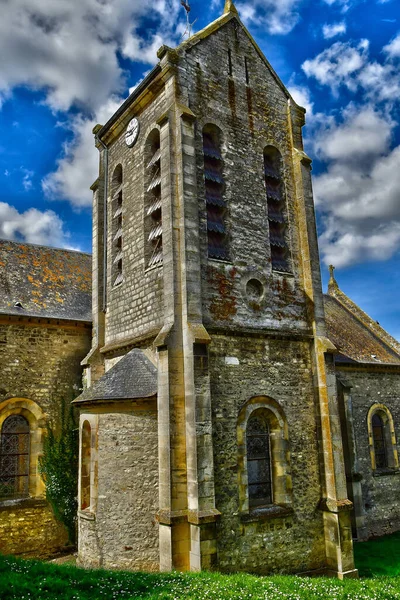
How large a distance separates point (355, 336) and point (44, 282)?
13137mm

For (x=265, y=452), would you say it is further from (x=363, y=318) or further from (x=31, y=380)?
(x=363, y=318)

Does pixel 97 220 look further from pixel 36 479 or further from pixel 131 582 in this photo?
pixel 131 582

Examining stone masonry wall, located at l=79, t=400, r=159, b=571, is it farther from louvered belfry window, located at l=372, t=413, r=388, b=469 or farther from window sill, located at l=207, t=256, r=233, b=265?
louvered belfry window, located at l=372, t=413, r=388, b=469

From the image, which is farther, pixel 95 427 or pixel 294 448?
pixel 294 448

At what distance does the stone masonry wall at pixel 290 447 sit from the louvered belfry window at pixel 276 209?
2.58 meters

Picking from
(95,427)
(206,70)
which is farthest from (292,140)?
(95,427)

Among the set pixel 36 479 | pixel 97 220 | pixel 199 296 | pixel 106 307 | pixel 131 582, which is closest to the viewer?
pixel 131 582

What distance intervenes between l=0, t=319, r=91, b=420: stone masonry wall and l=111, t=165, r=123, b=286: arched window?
8.24ft

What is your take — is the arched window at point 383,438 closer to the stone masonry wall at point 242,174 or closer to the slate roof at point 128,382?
the stone masonry wall at point 242,174

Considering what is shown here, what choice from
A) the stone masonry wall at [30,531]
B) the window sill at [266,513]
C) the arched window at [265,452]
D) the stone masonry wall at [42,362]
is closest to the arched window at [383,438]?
the arched window at [265,452]

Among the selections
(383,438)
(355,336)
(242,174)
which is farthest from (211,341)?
(355,336)

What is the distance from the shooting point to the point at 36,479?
14.5 meters

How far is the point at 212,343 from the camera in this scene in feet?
38.7

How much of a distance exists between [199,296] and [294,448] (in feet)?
15.5
